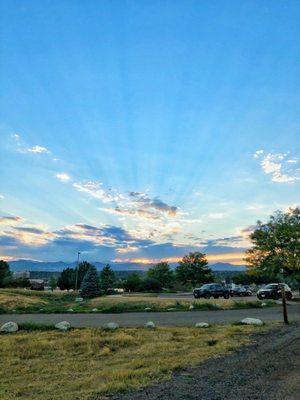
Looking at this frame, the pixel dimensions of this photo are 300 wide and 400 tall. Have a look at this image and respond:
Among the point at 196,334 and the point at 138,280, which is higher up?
the point at 138,280

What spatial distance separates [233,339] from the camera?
45.8 feet

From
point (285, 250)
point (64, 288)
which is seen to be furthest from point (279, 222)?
point (64, 288)

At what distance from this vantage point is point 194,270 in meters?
95.6

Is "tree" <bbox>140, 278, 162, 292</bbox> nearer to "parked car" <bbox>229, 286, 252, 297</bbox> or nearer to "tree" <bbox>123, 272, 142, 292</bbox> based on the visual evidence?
"tree" <bbox>123, 272, 142, 292</bbox>

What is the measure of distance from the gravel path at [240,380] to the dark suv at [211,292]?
32.7m

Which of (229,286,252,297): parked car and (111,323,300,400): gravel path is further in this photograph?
(229,286,252,297): parked car

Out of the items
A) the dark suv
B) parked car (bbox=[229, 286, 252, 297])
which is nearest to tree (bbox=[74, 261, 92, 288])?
parked car (bbox=[229, 286, 252, 297])

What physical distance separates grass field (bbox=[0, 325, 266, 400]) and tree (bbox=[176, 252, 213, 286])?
7888 cm

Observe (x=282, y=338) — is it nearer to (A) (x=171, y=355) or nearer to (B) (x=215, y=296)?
(A) (x=171, y=355)

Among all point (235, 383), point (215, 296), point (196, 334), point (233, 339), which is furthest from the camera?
point (215, 296)

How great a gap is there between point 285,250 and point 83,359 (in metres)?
30.7

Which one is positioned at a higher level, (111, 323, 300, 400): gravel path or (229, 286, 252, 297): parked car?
(229, 286, 252, 297): parked car

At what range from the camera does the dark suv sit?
44.4 m

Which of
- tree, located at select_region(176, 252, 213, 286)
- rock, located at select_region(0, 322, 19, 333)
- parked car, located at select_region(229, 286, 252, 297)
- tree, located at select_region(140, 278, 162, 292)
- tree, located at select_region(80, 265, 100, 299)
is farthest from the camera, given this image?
tree, located at select_region(176, 252, 213, 286)
